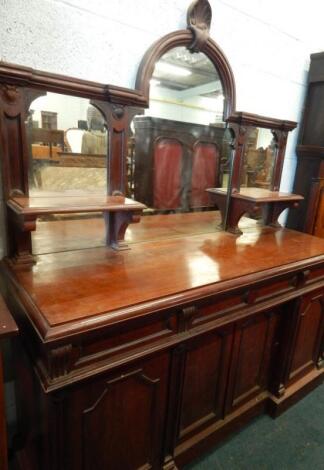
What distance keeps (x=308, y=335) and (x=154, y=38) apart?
5.76ft

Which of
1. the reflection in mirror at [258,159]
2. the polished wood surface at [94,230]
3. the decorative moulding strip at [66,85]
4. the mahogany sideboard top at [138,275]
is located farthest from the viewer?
the reflection in mirror at [258,159]

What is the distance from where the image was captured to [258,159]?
1.93 metres

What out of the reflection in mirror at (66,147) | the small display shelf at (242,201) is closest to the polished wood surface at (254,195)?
the small display shelf at (242,201)

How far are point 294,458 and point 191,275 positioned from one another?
114 cm

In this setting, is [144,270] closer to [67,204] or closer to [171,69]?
[67,204]

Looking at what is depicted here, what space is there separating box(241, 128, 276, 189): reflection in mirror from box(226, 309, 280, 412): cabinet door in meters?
0.86

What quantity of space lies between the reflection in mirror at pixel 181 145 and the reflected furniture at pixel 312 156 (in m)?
0.78

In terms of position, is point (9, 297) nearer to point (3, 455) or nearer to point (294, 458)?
point (3, 455)

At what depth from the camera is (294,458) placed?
1.49 metres

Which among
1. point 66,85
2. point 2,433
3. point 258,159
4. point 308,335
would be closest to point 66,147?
point 66,85

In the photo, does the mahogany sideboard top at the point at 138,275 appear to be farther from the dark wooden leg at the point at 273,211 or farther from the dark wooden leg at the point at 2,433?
the dark wooden leg at the point at 273,211

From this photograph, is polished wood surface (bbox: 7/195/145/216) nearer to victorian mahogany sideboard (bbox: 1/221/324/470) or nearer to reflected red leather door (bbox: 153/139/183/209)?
victorian mahogany sideboard (bbox: 1/221/324/470)

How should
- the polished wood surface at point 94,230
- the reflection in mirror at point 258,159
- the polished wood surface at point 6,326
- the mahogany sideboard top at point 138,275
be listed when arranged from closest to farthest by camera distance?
1. the polished wood surface at point 6,326
2. the mahogany sideboard top at point 138,275
3. the polished wood surface at point 94,230
4. the reflection in mirror at point 258,159

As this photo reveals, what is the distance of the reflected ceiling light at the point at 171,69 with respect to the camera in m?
1.42
